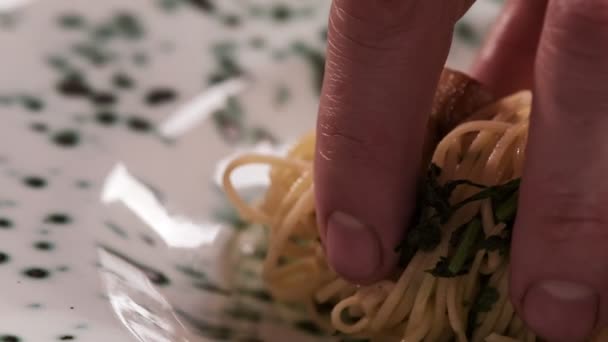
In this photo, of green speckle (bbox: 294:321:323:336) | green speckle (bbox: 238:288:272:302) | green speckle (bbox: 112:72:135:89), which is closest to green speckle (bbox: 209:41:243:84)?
green speckle (bbox: 112:72:135:89)

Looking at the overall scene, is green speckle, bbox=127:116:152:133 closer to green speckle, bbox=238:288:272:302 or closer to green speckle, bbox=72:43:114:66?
green speckle, bbox=72:43:114:66

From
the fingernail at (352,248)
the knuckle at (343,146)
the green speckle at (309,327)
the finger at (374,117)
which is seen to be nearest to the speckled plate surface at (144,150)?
the green speckle at (309,327)

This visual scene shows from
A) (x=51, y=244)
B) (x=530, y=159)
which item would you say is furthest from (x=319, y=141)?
(x=51, y=244)

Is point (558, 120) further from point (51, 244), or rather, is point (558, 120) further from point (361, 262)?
point (51, 244)

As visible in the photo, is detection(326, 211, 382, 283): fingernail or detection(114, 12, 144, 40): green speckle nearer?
detection(326, 211, 382, 283): fingernail

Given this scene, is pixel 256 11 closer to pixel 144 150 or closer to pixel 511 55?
pixel 144 150

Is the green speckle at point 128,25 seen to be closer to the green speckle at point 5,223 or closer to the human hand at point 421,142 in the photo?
the green speckle at point 5,223

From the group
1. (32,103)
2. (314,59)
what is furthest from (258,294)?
(314,59)
